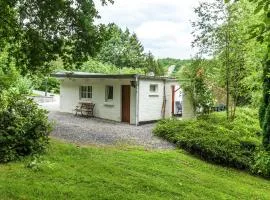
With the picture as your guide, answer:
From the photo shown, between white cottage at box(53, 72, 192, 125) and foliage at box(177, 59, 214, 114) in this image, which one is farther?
white cottage at box(53, 72, 192, 125)

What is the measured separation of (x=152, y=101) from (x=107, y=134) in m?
6.14

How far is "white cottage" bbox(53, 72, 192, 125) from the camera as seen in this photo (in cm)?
2070

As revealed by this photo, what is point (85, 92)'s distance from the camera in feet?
77.8

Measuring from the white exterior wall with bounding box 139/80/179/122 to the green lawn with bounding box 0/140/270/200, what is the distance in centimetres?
759

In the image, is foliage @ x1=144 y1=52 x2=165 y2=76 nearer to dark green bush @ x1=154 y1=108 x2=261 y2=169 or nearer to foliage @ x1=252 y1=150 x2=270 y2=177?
dark green bush @ x1=154 y1=108 x2=261 y2=169

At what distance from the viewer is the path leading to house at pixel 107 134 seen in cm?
1479

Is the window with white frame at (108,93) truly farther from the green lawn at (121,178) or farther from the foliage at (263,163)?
the foliage at (263,163)

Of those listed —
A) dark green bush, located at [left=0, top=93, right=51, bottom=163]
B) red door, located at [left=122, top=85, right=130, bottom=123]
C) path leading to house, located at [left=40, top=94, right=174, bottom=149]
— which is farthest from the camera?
red door, located at [left=122, top=85, right=130, bottom=123]

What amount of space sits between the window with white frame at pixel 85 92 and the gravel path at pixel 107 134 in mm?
3253

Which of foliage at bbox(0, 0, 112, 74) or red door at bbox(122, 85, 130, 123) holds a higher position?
foliage at bbox(0, 0, 112, 74)

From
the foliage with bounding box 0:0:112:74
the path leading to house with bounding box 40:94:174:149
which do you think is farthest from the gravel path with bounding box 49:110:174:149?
the foliage with bounding box 0:0:112:74

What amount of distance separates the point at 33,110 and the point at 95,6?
4402 millimetres

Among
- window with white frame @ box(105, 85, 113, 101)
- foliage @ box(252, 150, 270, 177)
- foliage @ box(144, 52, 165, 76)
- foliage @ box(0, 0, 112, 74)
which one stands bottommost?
foliage @ box(252, 150, 270, 177)

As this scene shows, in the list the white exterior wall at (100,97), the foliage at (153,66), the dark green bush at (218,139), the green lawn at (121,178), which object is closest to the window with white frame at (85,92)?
the white exterior wall at (100,97)
